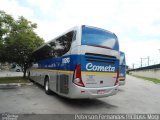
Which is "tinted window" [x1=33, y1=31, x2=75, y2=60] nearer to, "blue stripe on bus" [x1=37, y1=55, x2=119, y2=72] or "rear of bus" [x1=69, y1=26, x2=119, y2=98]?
"blue stripe on bus" [x1=37, y1=55, x2=119, y2=72]

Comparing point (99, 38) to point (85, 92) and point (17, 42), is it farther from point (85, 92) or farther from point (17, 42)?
point (17, 42)

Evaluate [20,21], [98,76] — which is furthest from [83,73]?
[20,21]

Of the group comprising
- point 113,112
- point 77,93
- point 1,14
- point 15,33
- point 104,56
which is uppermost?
point 1,14

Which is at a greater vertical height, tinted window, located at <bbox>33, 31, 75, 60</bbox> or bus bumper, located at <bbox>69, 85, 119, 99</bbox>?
tinted window, located at <bbox>33, 31, 75, 60</bbox>

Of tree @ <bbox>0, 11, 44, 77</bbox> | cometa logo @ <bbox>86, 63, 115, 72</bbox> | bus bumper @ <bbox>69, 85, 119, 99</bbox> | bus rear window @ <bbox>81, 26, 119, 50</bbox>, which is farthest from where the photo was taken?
tree @ <bbox>0, 11, 44, 77</bbox>

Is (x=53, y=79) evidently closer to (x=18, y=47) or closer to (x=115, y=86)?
(x=115, y=86)

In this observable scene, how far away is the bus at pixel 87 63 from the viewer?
24.6ft

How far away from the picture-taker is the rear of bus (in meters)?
7.48

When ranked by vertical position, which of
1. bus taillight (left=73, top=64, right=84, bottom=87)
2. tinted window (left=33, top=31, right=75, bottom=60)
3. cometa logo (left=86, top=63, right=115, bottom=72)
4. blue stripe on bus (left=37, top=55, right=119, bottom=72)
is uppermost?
tinted window (left=33, top=31, right=75, bottom=60)

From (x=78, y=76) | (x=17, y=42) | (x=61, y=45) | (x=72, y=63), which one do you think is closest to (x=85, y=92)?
(x=78, y=76)

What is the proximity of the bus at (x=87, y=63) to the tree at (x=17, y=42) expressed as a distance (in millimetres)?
10145

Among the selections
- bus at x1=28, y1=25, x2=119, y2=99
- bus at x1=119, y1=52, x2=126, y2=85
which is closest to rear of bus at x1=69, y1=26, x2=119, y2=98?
bus at x1=28, y1=25, x2=119, y2=99

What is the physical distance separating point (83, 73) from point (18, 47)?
12615mm

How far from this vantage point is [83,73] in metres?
7.52
